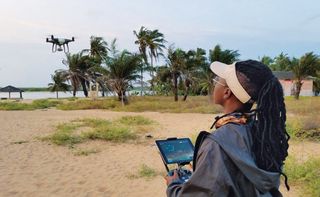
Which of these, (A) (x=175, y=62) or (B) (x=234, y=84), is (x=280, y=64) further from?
(B) (x=234, y=84)

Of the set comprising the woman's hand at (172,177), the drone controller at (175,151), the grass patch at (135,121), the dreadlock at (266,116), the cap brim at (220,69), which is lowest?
the grass patch at (135,121)

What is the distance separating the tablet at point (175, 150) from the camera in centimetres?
200

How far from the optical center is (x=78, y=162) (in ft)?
24.5

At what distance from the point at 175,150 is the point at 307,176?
14.2 ft

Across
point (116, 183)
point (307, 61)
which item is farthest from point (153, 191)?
point (307, 61)

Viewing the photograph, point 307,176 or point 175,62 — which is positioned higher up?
point 175,62

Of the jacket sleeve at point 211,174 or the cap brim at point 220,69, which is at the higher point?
the cap brim at point 220,69

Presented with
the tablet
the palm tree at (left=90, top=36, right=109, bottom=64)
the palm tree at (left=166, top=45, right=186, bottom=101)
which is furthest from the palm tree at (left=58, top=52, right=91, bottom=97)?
the tablet

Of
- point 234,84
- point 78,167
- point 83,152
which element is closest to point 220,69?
point 234,84

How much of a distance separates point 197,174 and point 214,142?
14 centimetres

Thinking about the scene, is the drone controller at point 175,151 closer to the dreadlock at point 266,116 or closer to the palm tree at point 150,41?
the dreadlock at point 266,116

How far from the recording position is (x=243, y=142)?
145cm

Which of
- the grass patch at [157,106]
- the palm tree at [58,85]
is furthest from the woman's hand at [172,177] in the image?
the palm tree at [58,85]

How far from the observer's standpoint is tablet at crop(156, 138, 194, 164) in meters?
2.00
